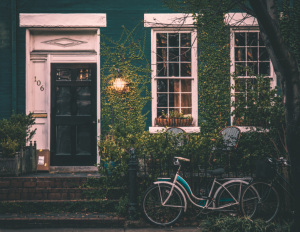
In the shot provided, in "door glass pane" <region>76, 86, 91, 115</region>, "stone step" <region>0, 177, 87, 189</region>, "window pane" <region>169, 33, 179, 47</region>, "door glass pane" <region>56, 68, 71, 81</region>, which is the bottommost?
"stone step" <region>0, 177, 87, 189</region>

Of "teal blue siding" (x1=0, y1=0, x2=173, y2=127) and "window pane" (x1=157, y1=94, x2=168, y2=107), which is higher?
"teal blue siding" (x1=0, y1=0, x2=173, y2=127)

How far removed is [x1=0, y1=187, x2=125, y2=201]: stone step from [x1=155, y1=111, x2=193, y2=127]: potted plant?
2.41 meters

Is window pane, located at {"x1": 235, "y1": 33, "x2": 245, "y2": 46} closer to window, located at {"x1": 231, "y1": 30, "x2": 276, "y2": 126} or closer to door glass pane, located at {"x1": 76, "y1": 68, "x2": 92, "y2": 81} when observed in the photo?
window, located at {"x1": 231, "y1": 30, "x2": 276, "y2": 126}

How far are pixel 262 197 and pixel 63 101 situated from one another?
213 inches

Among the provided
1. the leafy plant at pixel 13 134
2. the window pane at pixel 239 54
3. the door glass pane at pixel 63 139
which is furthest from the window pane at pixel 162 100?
the leafy plant at pixel 13 134

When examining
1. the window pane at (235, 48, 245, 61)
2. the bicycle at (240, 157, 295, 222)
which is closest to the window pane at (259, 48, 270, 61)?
the window pane at (235, 48, 245, 61)

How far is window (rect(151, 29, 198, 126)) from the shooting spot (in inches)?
319

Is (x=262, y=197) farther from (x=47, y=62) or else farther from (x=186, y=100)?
(x=47, y=62)

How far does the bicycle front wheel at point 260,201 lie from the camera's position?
A: 5090 millimetres

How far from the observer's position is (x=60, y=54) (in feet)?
26.6

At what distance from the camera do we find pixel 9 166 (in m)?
6.43

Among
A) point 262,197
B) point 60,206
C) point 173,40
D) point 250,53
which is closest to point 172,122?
point 173,40

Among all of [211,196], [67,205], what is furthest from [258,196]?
[67,205]

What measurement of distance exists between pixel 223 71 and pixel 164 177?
3592mm
